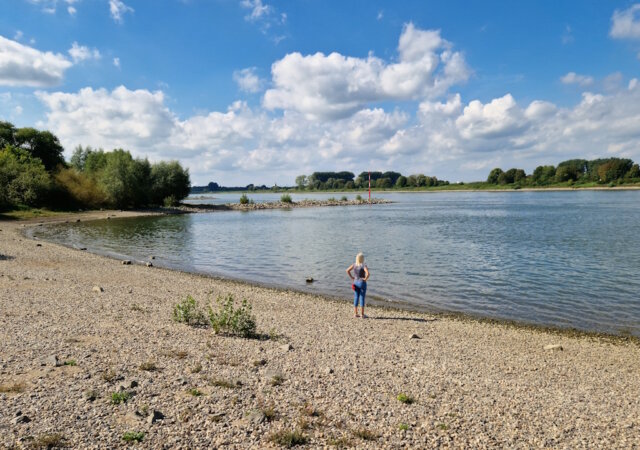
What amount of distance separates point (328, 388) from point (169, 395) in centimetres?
357

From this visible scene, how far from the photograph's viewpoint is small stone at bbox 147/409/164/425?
24.8 feet

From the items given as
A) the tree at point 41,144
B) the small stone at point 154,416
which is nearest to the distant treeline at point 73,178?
the tree at point 41,144

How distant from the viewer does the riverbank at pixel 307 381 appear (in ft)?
24.6

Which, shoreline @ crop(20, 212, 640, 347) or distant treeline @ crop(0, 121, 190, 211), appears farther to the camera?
distant treeline @ crop(0, 121, 190, 211)

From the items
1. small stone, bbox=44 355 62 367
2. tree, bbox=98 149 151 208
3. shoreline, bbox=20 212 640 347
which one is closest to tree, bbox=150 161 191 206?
tree, bbox=98 149 151 208

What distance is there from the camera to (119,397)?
833 cm

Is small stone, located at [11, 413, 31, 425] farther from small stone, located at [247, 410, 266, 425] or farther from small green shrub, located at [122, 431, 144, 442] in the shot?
small stone, located at [247, 410, 266, 425]

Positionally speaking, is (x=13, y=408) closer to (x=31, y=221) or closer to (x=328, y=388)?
(x=328, y=388)

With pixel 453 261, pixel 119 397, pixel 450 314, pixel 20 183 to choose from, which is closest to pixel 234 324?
pixel 119 397

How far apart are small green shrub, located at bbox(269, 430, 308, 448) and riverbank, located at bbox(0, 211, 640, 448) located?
0.43ft

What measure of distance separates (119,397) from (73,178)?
92032 mm

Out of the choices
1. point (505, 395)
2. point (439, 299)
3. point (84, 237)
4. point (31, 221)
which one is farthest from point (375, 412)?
point (31, 221)

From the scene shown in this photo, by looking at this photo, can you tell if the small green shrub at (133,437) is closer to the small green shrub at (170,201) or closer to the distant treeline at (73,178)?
the distant treeline at (73,178)

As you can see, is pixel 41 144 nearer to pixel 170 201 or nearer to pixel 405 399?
pixel 170 201
